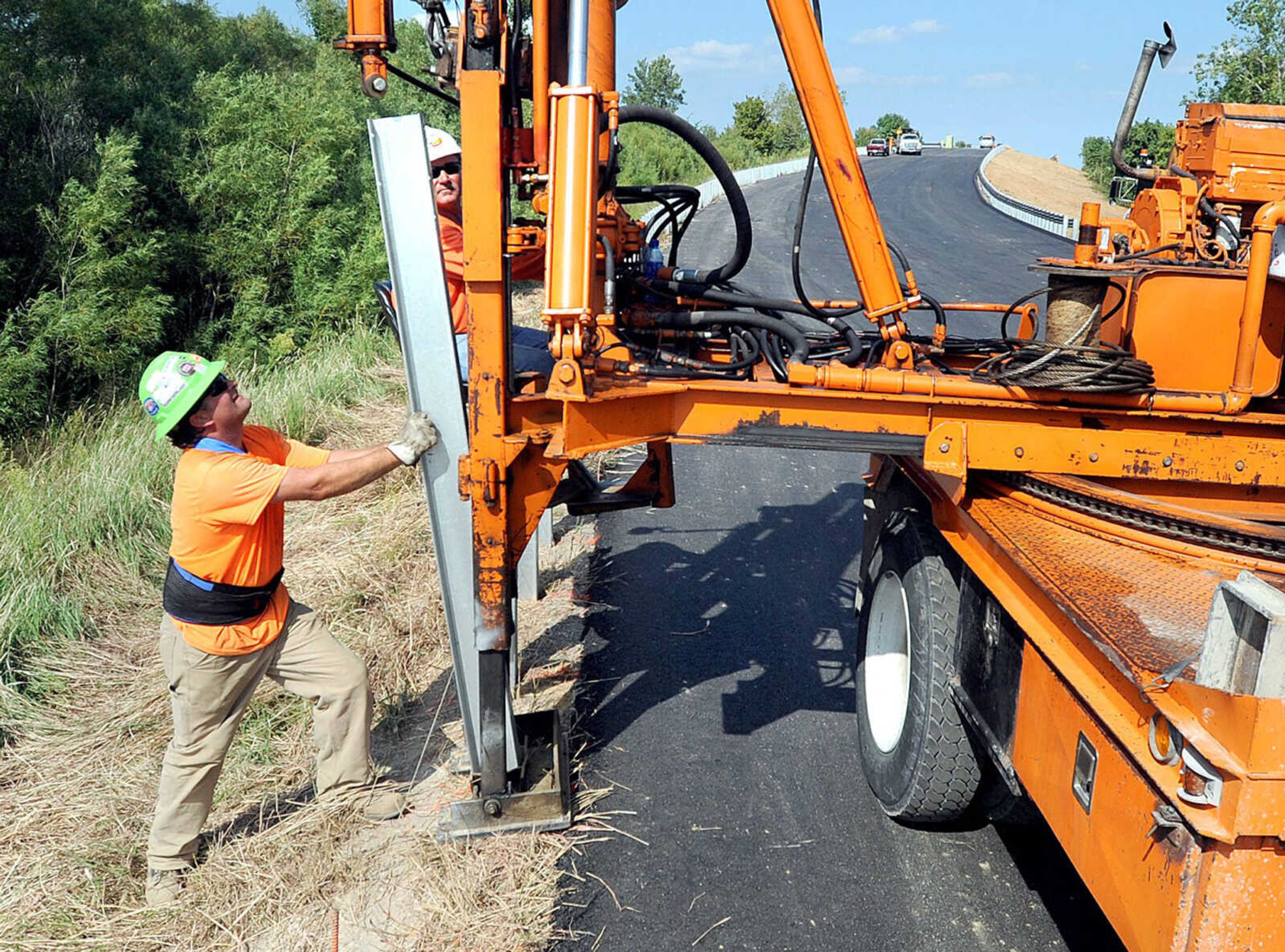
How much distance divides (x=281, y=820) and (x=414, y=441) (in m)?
1.61

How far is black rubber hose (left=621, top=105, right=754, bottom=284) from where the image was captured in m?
4.07

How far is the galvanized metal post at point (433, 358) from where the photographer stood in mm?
3527

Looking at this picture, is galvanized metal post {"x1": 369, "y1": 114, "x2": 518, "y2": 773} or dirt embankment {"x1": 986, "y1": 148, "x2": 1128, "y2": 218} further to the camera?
dirt embankment {"x1": 986, "y1": 148, "x2": 1128, "y2": 218}

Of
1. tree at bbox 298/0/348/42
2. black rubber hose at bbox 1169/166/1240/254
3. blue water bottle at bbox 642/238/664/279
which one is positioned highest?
tree at bbox 298/0/348/42

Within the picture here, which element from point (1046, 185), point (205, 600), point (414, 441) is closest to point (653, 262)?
point (414, 441)

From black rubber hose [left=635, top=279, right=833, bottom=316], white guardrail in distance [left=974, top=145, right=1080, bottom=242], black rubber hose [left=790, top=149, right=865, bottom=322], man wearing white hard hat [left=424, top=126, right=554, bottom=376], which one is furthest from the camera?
white guardrail in distance [left=974, top=145, right=1080, bottom=242]

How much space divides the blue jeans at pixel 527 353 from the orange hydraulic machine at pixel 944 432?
362 millimetres

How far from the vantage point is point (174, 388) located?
352 cm

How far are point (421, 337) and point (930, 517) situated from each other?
1.98 metres

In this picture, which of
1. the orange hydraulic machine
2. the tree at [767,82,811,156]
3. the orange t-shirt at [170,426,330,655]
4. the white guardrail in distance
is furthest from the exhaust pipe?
the tree at [767,82,811,156]

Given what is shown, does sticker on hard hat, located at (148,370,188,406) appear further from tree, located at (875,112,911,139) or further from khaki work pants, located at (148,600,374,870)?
tree, located at (875,112,911,139)

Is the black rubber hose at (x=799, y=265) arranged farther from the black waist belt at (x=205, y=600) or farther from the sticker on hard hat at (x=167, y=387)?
the black waist belt at (x=205, y=600)

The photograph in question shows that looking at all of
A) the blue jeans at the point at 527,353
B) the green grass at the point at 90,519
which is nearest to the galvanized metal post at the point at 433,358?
the blue jeans at the point at 527,353

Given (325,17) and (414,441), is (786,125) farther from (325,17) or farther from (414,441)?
(414,441)
